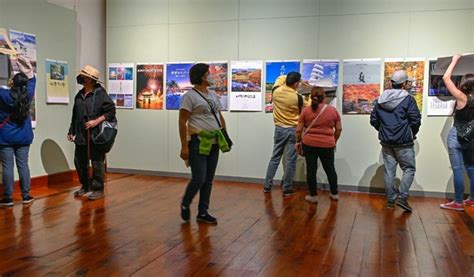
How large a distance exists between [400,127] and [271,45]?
222cm

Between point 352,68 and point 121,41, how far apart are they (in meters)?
3.50

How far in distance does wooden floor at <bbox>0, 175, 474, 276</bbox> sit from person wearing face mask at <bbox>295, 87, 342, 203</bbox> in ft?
1.30

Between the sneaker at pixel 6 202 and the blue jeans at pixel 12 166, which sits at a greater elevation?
the blue jeans at pixel 12 166

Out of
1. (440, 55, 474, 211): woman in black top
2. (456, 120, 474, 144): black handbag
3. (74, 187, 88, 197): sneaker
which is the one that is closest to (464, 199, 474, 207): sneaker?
(440, 55, 474, 211): woman in black top

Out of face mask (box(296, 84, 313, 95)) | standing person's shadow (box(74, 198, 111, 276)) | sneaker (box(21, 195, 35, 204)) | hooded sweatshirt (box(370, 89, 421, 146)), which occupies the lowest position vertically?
standing person's shadow (box(74, 198, 111, 276))

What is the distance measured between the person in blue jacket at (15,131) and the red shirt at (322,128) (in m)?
3.00

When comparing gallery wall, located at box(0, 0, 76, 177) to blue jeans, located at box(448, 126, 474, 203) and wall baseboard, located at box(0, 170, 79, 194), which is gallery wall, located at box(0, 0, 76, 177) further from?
blue jeans, located at box(448, 126, 474, 203)

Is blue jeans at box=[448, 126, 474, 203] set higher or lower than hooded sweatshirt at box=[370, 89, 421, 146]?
lower

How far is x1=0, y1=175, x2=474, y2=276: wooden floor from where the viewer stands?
2848 millimetres

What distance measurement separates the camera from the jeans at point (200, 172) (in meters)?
3.71

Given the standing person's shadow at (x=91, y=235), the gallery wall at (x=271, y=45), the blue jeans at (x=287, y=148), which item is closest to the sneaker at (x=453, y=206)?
the gallery wall at (x=271, y=45)

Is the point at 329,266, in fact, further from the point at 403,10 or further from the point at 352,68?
the point at 403,10

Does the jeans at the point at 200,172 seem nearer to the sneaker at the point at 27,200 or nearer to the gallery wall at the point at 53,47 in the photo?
the sneaker at the point at 27,200

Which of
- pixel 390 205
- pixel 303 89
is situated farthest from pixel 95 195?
pixel 390 205
